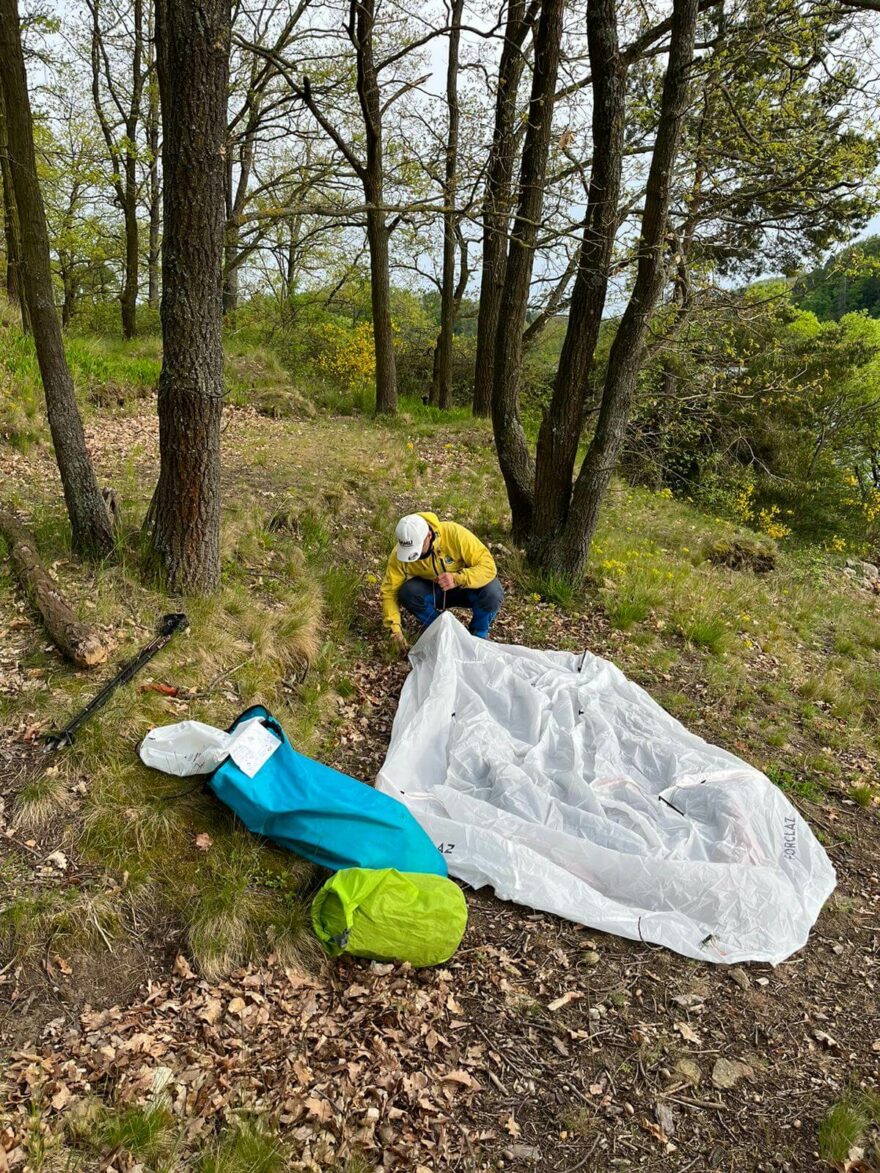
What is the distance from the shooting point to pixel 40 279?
3871 mm

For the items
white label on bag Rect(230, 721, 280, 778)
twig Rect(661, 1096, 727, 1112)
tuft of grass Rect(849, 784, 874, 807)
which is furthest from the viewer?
tuft of grass Rect(849, 784, 874, 807)

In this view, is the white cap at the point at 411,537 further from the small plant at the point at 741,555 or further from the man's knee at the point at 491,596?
the small plant at the point at 741,555

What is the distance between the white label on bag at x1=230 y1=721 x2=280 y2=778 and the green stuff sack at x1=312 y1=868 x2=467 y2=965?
0.64 metres

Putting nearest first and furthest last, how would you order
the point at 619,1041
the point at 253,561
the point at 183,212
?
1. the point at 619,1041
2. the point at 183,212
3. the point at 253,561

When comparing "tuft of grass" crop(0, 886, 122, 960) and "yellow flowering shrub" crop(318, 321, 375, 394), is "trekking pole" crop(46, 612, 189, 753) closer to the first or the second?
"tuft of grass" crop(0, 886, 122, 960)

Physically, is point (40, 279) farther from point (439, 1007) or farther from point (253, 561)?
point (439, 1007)

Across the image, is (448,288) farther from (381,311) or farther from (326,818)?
(326,818)

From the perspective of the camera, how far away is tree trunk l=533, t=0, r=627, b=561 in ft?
16.9

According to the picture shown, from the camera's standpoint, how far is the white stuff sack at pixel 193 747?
304 centimetres

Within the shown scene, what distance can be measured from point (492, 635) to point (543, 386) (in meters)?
10.6

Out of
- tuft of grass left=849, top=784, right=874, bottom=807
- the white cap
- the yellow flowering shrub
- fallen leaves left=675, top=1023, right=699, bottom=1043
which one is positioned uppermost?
the yellow flowering shrub

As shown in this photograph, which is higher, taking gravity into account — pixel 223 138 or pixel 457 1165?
pixel 223 138

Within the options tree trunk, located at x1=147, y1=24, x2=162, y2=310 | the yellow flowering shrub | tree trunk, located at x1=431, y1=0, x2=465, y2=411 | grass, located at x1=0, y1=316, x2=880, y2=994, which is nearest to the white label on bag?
grass, located at x1=0, y1=316, x2=880, y2=994

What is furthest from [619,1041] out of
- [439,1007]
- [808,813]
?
[808,813]
